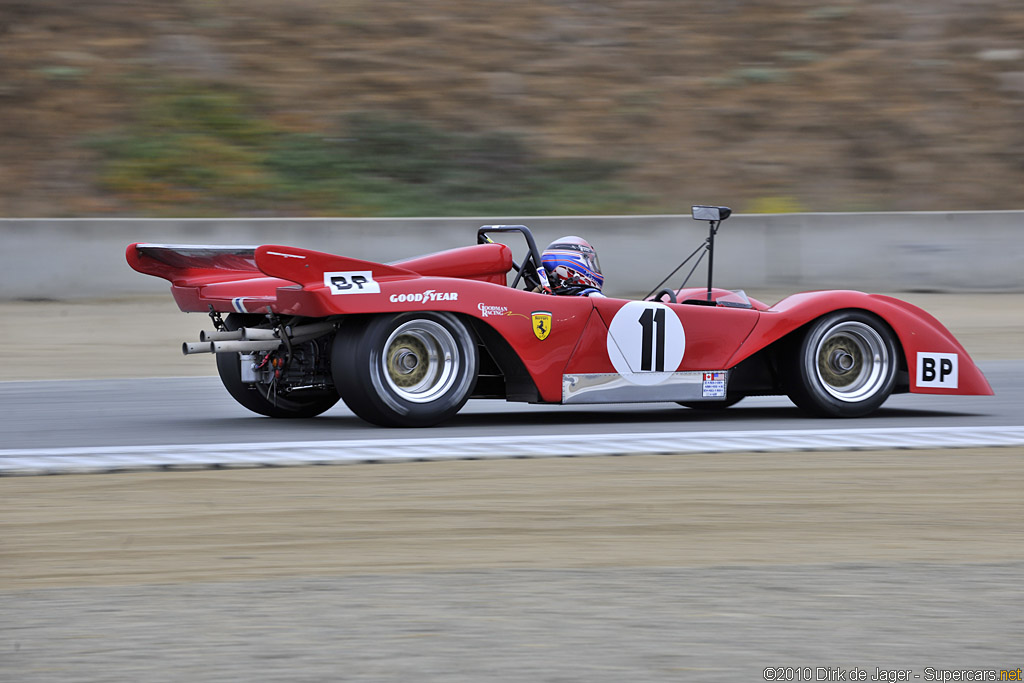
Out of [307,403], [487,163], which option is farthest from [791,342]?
[487,163]

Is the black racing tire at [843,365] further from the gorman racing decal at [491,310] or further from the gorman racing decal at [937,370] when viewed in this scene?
the gorman racing decal at [491,310]

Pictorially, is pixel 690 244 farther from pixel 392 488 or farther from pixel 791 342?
pixel 392 488

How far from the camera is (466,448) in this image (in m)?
6.82

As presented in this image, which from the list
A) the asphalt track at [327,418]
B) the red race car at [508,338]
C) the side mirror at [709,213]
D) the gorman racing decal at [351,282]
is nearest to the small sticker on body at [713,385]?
the red race car at [508,338]

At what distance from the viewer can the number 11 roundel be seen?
311 inches

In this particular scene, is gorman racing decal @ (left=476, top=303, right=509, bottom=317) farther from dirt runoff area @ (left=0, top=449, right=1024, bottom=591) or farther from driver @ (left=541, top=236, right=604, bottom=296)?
dirt runoff area @ (left=0, top=449, right=1024, bottom=591)

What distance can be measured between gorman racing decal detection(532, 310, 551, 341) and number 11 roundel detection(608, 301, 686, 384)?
0.40 metres

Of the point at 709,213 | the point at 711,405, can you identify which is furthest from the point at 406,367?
the point at 711,405

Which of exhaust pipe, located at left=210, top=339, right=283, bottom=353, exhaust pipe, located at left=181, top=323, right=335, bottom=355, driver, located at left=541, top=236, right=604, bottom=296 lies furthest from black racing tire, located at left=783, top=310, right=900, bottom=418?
exhaust pipe, located at left=210, top=339, right=283, bottom=353

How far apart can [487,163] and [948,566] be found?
56.2 ft

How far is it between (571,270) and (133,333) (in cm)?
713

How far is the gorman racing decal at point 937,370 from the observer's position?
8344 mm

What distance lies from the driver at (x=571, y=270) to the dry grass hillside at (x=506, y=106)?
11.4m

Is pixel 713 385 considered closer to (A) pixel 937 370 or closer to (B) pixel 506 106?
(A) pixel 937 370
